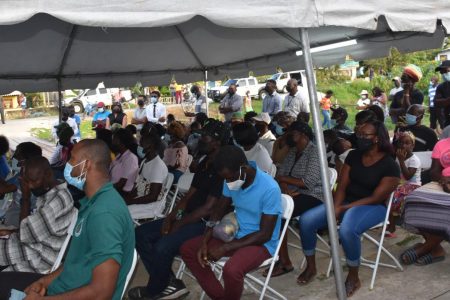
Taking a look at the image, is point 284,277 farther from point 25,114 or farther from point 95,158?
point 25,114

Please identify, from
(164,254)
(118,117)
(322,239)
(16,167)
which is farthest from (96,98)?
(164,254)

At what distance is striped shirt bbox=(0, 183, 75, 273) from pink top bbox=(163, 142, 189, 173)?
3.17m

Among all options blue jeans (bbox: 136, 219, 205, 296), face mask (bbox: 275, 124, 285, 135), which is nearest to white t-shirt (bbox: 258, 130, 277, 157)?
face mask (bbox: 275, 124, 285, 135)

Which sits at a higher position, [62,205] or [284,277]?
[62,205]

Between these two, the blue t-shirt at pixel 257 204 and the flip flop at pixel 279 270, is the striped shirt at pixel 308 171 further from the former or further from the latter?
the blue t-shirt at pixel 257 204

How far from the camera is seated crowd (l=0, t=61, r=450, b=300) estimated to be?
2471mm

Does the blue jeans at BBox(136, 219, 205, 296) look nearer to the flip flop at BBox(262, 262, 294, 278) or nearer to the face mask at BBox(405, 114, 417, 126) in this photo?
the flip flop at BBox(262, 262, 294, 278)

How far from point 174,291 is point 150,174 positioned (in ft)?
5.03

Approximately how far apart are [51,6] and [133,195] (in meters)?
2.89

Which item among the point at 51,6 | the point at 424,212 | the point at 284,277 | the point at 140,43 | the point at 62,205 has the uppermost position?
the point at 140,43

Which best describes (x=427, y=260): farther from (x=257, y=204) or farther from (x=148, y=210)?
(x=148, y=210)

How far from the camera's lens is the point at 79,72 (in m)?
8.63

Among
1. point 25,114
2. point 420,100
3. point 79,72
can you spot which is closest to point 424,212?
point 420,100

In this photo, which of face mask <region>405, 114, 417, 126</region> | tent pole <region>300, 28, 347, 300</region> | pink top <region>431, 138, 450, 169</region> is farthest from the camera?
face mask <region>405, 114, 417, 126</region>
